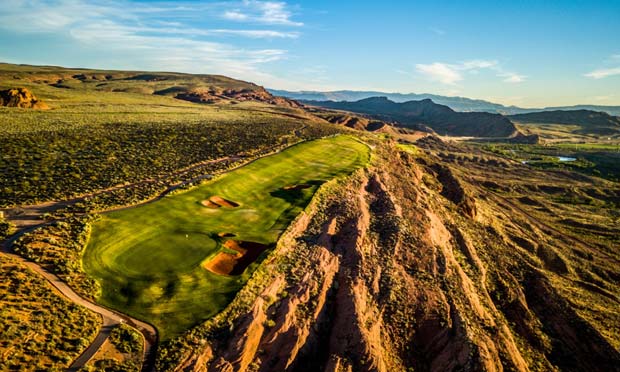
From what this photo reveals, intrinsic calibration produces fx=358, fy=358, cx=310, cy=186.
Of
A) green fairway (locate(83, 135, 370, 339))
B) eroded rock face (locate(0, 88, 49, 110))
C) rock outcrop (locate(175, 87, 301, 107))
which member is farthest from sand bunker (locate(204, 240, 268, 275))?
rock outcrop (locate(175, 87, 301, 107))

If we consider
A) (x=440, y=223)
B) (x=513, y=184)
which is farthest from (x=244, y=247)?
(x=513, y=184)

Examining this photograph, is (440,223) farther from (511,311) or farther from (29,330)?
(29,330)

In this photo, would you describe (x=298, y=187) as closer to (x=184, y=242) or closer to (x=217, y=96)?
(x=184, y=242)

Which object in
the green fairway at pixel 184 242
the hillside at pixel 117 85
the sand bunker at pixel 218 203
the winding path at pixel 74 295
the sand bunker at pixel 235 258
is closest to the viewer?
the winding path at pixel 74 295

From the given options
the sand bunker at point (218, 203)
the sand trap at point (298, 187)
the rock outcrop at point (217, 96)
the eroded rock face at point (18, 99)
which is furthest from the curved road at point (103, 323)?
the rock outcrop at point (217, 96)

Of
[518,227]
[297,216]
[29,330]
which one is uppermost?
[297,216]

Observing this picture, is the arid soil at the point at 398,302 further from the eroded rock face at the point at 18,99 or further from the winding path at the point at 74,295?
the eroded rock face at the point at 18,99
